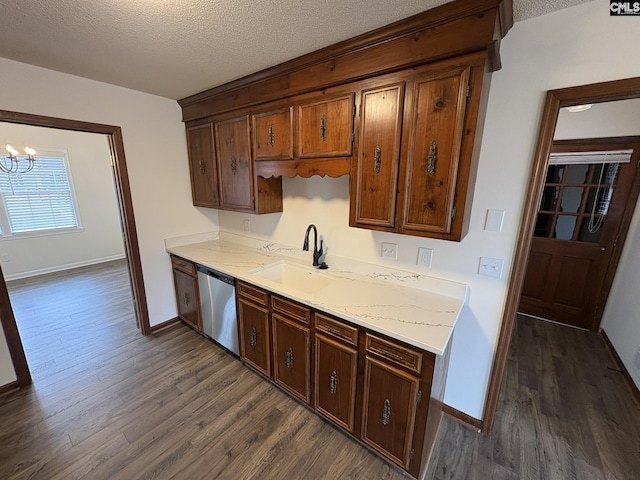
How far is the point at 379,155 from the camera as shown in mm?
1494

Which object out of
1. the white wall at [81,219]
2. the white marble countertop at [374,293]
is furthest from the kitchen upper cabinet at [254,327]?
the white wall at [81,219]

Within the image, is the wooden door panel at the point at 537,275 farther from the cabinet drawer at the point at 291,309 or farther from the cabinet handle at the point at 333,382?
the cabinet drawer at the point at 291,309

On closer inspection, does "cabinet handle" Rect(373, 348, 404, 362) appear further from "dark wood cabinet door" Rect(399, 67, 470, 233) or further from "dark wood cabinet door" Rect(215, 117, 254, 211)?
"dark wood cabinet door" Rect(215, 117, 254, 211)

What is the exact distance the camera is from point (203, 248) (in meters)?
Answer: 2.84

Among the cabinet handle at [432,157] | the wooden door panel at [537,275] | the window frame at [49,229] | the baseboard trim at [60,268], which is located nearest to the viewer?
the cabinet handle at [432,157]

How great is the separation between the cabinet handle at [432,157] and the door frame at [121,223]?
2605 mm

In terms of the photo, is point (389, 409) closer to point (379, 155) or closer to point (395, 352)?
point (395, 352)

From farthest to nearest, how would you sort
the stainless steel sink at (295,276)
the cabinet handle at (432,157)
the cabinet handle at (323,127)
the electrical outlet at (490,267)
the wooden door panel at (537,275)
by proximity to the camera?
the wooden door panel at (537,275), the stainless steel sink at (295,276), the cabinet handle at (323,127), the electrical outlet at (490,267), the cabinet handle at (432,157)

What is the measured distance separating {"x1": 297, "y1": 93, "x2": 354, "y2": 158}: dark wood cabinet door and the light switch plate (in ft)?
2.96

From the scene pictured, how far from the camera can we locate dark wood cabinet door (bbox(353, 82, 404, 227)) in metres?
1.42

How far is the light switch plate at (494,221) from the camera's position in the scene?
1.50 m

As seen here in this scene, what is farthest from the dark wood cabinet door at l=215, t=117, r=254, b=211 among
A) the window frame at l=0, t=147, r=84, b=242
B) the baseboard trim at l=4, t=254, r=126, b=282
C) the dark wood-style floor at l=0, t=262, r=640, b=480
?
the baseboard trim at l=4, t=254, r=126, b=282

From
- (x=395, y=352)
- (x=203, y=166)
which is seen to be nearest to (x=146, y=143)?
Result: (x=203, y=166)

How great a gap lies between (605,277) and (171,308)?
4721 mm
